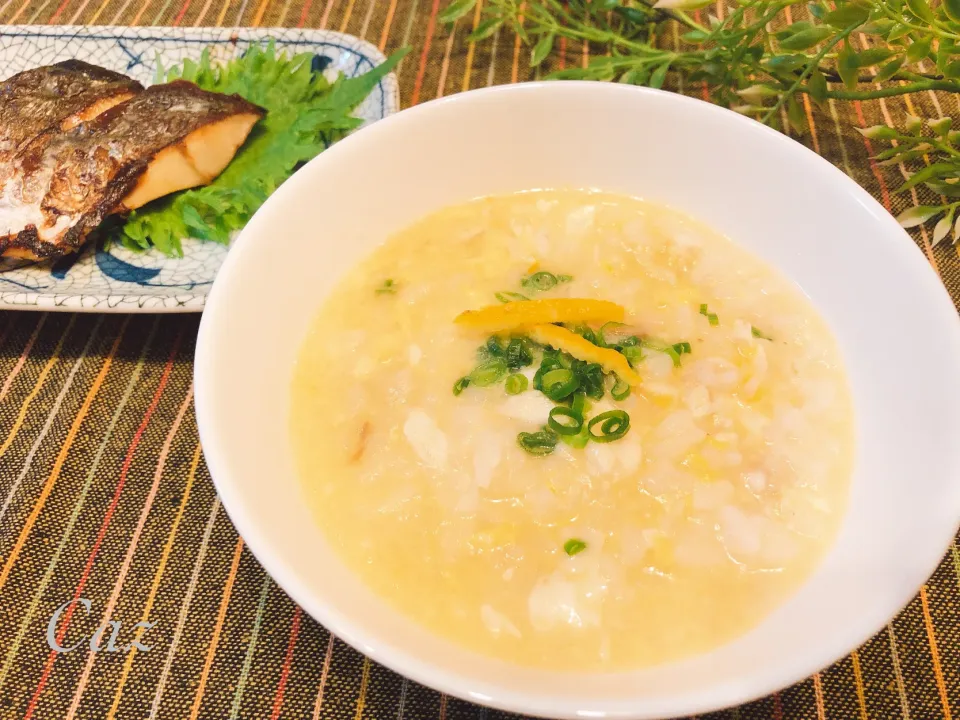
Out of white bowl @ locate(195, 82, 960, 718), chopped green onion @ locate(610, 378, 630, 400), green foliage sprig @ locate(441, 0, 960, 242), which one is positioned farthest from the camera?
green foliage sprig @ locate(441, 0, 960, 242)

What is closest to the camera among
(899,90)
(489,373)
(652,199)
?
(489,373)

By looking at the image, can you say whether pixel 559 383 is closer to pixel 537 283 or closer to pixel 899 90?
pixel 537 283

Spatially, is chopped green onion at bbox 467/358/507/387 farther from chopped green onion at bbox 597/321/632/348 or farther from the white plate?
the white plate

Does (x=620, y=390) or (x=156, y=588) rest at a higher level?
(x=620, y=390)

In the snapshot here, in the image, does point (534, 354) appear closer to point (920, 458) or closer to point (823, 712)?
point (920, 458)

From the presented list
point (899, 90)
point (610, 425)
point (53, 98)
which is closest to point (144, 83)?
point (53, 98)

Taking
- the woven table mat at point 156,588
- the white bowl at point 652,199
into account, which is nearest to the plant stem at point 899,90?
the woven table mat at point 156,588

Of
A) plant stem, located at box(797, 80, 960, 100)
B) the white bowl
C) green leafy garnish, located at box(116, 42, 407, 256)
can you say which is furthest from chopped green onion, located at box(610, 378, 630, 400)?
green leafy garnish, located at box(116, 42, 407, 256)

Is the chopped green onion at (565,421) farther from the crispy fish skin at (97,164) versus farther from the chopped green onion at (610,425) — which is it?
the crispy fish skin at (97,164)
